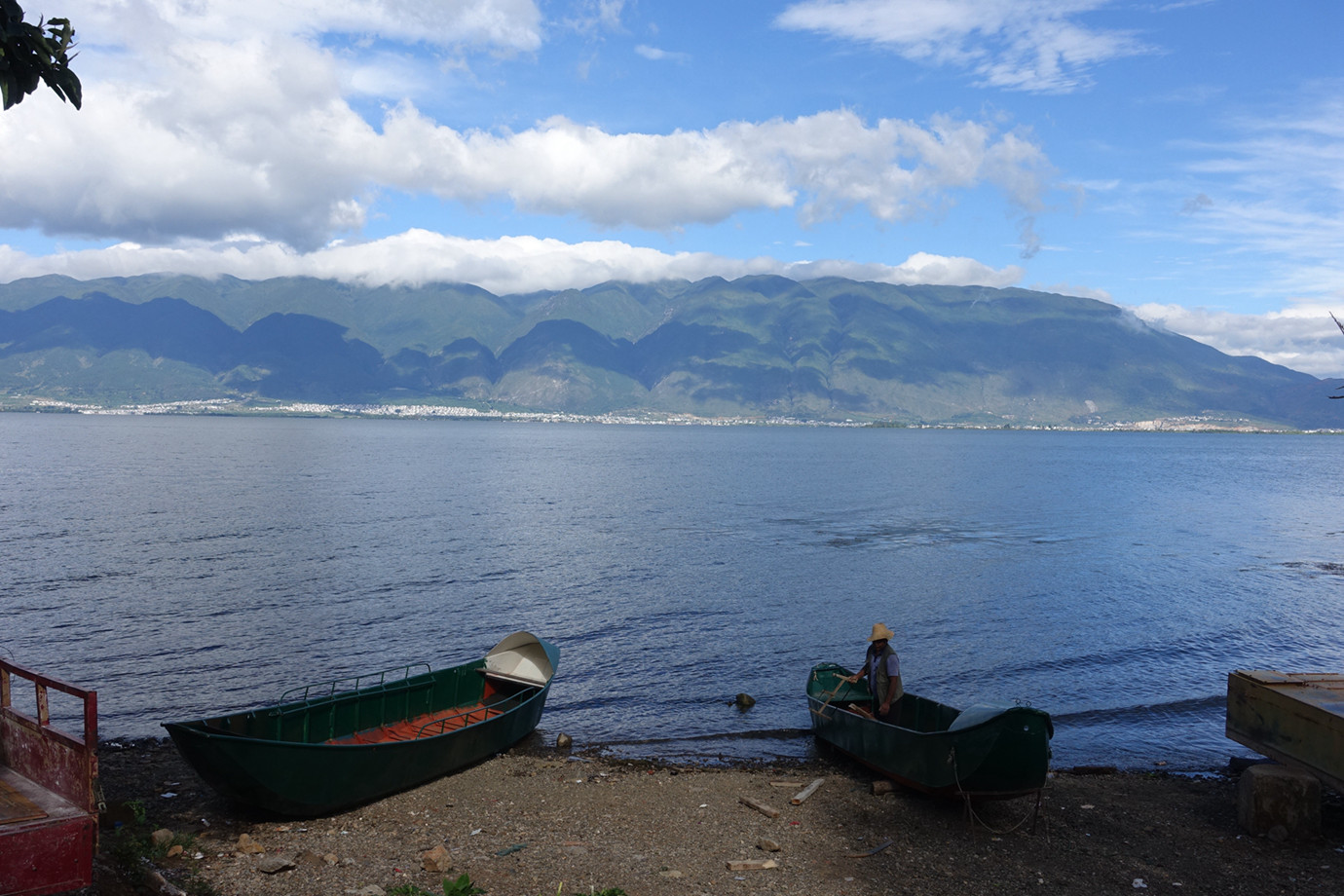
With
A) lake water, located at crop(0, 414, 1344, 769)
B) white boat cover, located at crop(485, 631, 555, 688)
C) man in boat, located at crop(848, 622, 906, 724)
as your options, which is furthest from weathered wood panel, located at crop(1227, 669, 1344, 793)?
white boat cover, located at crop(485, 631, 555, 688)

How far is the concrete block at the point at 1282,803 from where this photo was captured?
50.4 ft

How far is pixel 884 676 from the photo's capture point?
1944 centimetres

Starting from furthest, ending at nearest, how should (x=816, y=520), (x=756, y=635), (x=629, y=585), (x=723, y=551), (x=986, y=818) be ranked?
1. (x=816, y=520)
2. (x=723, y=551)
3. (x=629, y=585)
4. (x=756, y=635)
5. (x=986, y=818)

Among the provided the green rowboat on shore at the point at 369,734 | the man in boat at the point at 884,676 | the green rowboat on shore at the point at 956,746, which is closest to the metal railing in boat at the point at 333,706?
the green rowboat on shore at the point at 369,734

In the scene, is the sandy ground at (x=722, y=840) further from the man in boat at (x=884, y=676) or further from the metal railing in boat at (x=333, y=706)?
the metal railing in boat at (x=333, y=706)

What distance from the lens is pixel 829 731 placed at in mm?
21047

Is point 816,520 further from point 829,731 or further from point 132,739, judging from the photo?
point 132,739

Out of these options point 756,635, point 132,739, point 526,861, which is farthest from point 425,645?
point 526,861

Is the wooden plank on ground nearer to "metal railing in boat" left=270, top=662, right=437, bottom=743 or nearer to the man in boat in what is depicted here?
the man in boat

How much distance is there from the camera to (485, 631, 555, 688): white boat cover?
2264 centimetres

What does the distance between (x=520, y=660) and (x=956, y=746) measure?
1171cm

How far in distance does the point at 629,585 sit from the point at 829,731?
2191cm

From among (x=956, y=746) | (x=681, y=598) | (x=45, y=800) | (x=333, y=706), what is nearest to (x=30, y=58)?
(x=45, y=800)

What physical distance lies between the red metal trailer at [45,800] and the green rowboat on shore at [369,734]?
5.53 m
